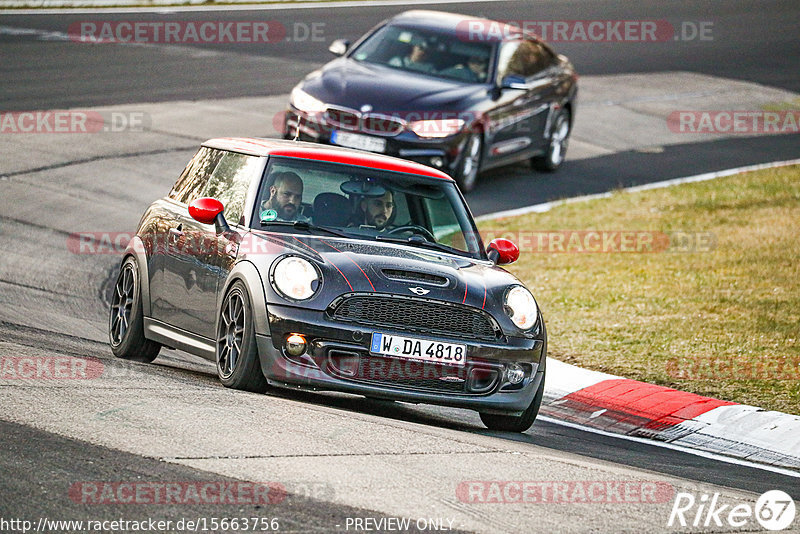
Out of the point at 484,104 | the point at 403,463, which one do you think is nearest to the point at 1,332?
the point at 403,463

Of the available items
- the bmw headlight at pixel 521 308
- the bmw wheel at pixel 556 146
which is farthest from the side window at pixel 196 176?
the bmw wheel at pixel 556 146

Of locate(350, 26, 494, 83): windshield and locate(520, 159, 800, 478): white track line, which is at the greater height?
locate(350, 26, 494, 83): windshield

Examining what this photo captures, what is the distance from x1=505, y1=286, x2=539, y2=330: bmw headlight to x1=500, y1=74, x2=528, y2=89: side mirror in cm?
907

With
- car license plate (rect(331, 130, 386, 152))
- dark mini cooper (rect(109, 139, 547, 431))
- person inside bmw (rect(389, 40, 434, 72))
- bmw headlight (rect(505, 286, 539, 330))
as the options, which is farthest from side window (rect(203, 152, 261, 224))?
person inside bmw (rect(389, 40, 434, 72))

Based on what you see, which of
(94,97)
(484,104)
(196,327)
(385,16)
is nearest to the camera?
(196,327)

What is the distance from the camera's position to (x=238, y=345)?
25.8ft

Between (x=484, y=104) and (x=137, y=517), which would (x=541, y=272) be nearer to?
(x=484, y=104)

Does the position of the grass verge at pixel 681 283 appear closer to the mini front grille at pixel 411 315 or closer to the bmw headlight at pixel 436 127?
the bmw headlight at pixel 436 127

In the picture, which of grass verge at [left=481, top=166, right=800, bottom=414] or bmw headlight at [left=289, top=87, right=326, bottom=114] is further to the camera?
bmw headlight at [left=289, top=87, right=326, bottom=114]

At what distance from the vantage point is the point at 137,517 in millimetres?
5156

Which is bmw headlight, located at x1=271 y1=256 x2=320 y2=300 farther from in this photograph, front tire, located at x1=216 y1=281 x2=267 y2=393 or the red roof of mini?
the red roof of mini

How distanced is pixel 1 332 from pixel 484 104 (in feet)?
28.9

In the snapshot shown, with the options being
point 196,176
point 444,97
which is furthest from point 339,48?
point 196,176

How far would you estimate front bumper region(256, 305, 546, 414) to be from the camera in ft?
24.7
